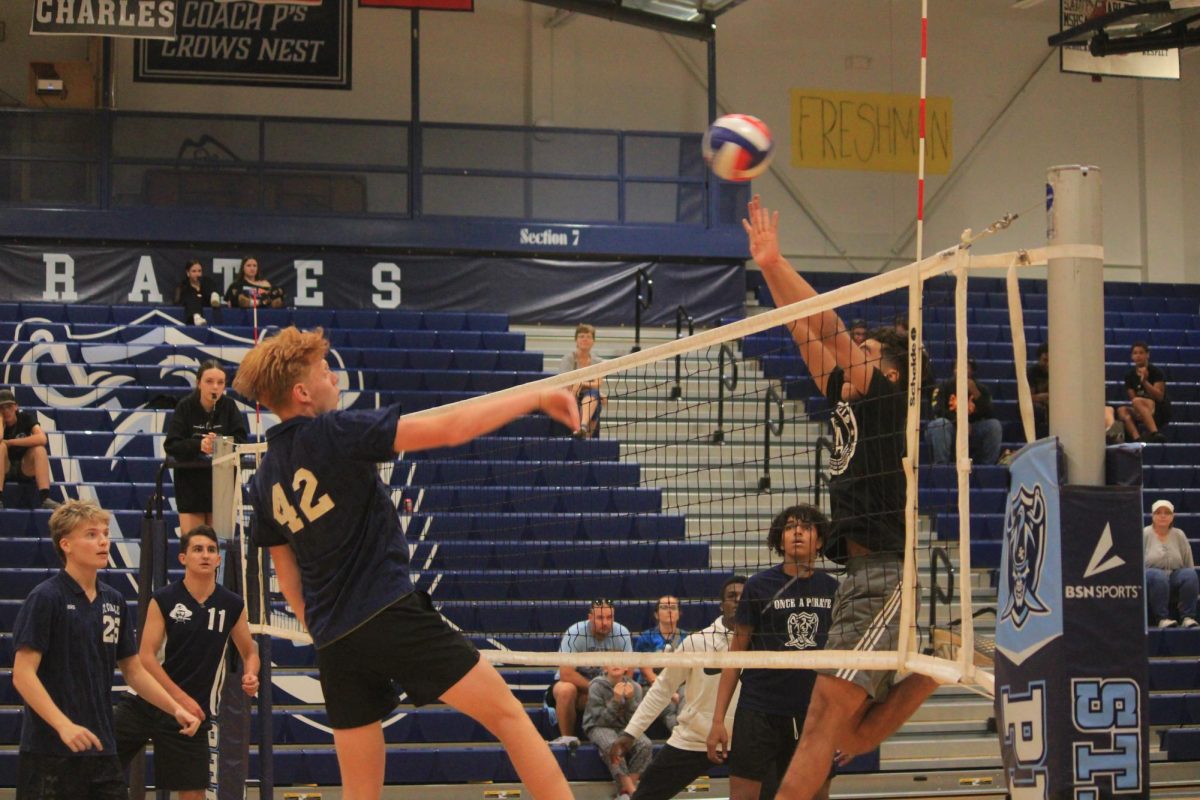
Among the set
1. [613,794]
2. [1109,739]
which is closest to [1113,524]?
[1109,739]

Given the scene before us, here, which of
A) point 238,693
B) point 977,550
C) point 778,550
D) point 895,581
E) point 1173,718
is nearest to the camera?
point 895,581

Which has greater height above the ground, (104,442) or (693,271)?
(693,271)

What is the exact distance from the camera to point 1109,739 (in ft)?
12.4

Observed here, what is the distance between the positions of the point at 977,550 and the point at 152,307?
31.6 feet

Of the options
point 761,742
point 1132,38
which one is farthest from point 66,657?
point 1132,38

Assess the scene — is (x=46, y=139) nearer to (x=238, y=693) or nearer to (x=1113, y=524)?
(x=238, y=693)

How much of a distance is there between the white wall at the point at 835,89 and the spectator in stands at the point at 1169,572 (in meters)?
8.73

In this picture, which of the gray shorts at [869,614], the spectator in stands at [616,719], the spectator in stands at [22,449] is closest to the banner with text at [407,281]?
the spectator in stands at [22,449]

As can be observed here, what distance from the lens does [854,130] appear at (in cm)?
2150

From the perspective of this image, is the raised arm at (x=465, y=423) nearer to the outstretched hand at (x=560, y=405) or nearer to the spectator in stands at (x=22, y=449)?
the outstretched hand at (x=560, y=405)

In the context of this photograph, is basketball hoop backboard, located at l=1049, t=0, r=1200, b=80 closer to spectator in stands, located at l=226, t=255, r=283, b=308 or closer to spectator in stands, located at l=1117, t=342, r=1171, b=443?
spectator in stands, located at l=1117, t=342, r=1171, b=443

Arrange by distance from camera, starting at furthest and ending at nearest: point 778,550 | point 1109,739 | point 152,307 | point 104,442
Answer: point 152,307 → point 104,442 → point 778,550 → point 1109,739

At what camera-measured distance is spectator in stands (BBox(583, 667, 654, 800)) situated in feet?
34.9

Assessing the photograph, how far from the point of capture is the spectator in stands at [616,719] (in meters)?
10.6
